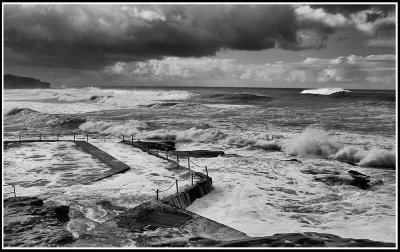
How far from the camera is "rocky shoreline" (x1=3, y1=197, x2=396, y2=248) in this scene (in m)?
4.84

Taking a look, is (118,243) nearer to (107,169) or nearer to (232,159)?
(107,169)

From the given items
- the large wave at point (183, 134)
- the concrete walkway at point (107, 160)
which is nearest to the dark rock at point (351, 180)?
the large wave at point (183, 134)

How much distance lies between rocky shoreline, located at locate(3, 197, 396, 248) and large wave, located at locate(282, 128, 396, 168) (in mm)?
9411

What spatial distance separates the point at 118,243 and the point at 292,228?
3553 mm

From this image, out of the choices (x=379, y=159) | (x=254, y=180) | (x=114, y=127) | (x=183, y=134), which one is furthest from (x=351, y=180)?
(x=114, y=127)

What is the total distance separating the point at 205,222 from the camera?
658cm

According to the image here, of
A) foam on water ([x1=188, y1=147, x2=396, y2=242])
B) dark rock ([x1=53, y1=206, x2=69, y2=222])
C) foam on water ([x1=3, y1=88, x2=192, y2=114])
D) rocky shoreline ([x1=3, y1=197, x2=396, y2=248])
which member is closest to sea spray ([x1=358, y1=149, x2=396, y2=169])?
foam on water ([x1=188, y1=147, x2=396, y2=242])

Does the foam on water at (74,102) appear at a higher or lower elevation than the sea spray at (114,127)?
higher

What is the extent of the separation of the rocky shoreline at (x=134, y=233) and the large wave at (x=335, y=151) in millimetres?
9411

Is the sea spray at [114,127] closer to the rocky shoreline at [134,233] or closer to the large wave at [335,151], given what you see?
the large wave at [335,151]

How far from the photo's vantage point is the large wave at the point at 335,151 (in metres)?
13.5

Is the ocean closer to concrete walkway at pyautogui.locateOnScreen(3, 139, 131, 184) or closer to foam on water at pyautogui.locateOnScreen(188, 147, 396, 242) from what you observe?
foam on water at pyautogui.locateOnScreen(188, 147, 396, 242)

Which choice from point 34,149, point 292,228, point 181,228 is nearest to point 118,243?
point 181,228

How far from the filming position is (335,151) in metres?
15.2
